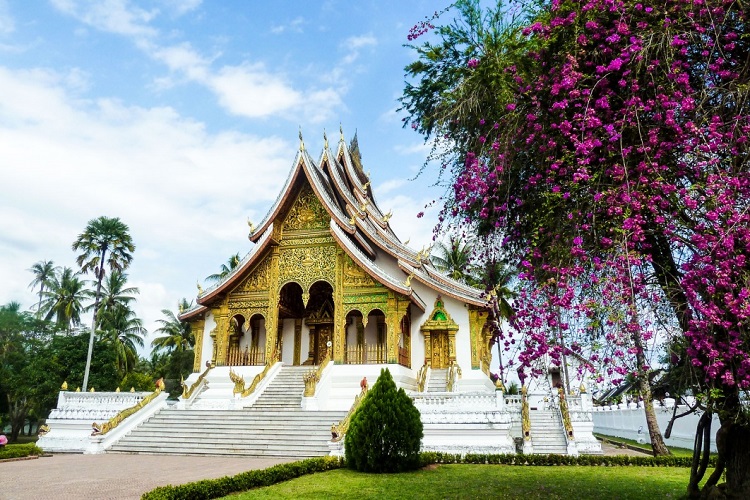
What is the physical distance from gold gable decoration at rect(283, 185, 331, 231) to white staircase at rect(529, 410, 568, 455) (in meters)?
8.51

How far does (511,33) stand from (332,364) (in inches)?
457

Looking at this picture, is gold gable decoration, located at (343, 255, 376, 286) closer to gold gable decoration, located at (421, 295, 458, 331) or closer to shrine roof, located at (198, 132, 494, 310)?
shrine roof, located at (198, 132, 494, 310)

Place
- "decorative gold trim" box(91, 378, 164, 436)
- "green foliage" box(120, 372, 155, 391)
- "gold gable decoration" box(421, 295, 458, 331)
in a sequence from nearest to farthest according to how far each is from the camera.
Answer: "decorative gold trim" box(91, 378, 164, 436), "gold gable decoration" box(421, 295, 458, 331), "green foliage" box(120, 372, 155, 391)

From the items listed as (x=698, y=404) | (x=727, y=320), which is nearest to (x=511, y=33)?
(x=727, y=320)

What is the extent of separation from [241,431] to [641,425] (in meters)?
16.3

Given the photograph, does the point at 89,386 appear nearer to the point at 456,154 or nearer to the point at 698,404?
the point at 456,154

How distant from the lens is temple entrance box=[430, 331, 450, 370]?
1664 centimetres

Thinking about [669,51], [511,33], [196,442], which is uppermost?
[511,33]

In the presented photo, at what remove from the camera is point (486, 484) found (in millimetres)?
7184

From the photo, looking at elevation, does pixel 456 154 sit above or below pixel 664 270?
above

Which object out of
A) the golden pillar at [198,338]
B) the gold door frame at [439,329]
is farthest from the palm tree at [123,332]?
the gold door frame at [439,329]

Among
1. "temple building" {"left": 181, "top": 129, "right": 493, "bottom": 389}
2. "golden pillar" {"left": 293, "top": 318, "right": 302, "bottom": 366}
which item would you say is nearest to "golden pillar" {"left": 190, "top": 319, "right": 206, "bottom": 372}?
"temple building" {"left": 181, "top": 129, "right": 493, "bottom": 389}

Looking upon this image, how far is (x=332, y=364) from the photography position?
15.2m

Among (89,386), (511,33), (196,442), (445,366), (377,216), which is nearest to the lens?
(511,33)
